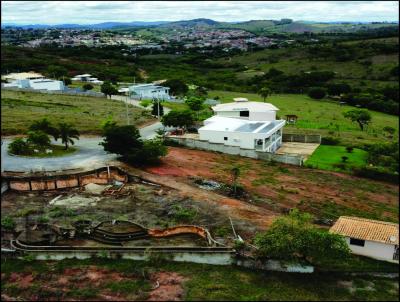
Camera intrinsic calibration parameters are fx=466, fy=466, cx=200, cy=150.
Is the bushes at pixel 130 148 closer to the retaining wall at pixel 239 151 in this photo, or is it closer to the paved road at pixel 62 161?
the paved road at pixel 62 161

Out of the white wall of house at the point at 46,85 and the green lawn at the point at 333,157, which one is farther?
the white wall of house at the point at 46,85

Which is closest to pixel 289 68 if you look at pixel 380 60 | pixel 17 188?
pixel 380 60

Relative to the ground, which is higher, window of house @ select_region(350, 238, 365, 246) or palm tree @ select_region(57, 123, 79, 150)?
palm tree @ select_region(57, 123, 79, 150)

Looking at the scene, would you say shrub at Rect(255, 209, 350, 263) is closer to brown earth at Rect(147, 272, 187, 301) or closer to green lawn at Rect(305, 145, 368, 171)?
brown earth at Rect(147, 272, 187, 301)

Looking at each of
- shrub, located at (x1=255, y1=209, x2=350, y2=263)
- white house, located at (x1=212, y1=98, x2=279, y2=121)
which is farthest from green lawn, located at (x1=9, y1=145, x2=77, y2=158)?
Answer: shrub, located at (x1=255, y1=209, x2=350, y2=263)

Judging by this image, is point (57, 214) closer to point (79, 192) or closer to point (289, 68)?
point (79, 192)

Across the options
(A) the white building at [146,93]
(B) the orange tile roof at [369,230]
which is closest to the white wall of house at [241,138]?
(B) the orange tile roof at [369,230]
